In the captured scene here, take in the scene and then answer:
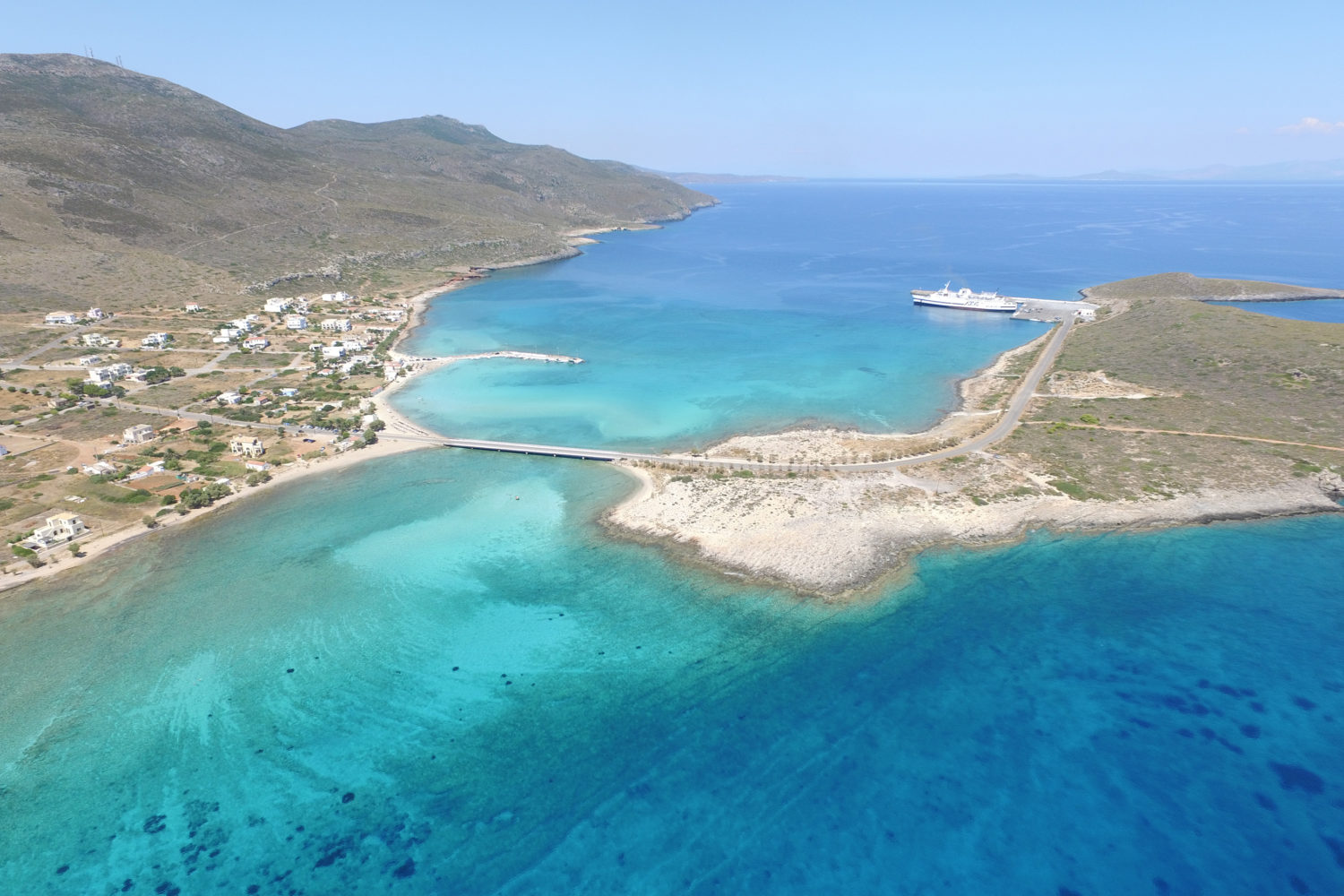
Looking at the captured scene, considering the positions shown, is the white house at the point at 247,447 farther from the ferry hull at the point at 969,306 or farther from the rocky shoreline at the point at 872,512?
the ferry hull at the point at 969,306

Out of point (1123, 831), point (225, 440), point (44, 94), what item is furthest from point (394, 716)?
point (44, 94)

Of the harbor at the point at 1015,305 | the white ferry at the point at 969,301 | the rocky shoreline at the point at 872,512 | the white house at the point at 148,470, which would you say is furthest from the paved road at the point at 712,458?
the white ferry at the point at 969,301

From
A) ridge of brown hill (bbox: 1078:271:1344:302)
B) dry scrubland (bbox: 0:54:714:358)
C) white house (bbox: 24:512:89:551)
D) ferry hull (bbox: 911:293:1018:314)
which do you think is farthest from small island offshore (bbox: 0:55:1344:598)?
ferry hull (bbox: 911:293:1018:314)

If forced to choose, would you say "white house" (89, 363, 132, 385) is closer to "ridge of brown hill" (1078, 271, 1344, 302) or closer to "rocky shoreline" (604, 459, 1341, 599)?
"rocky shoreline" (604, 459, 1341, 599)

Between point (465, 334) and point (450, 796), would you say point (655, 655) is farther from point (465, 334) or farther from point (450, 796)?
point (465, 334)

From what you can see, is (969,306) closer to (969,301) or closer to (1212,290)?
(969,301)

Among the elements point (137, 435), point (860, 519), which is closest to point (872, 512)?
point (860, 519)
